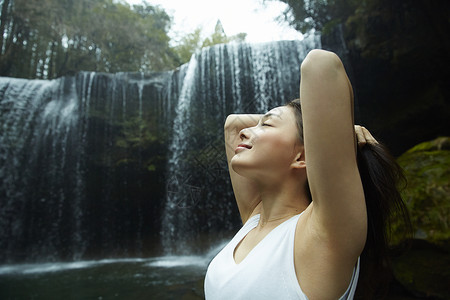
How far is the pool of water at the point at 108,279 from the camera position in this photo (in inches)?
200

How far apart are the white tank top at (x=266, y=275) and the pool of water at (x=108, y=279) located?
392 cm

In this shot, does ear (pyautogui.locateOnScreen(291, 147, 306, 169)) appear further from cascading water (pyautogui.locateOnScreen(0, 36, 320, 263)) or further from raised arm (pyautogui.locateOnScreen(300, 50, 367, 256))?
cascading water (pyautogui.locateOnScreen(0, 36, 320, 263))

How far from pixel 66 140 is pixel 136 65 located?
614 centimetres

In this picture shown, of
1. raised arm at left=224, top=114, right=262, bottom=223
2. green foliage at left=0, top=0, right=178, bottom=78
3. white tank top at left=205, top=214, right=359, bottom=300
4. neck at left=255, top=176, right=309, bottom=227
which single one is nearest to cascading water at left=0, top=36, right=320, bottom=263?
green foliage at left=0, top=0, right=178, bottom=78

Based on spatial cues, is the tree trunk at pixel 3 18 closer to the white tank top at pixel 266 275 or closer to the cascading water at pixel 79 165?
the cascading water at pixel 79 165

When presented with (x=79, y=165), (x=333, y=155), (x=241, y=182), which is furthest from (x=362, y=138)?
(x=79, y=165)

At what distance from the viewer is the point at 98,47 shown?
14.6 metres

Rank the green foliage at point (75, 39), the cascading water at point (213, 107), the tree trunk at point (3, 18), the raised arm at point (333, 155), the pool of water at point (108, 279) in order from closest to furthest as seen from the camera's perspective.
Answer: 1. the raised arm at point (333, 155)
2. the pool of water at point (108, 279)
3. the cascading water at point (213, 107)
4. the tree trunk at point (3, 18)
5. the green foliage at point (75, 39)

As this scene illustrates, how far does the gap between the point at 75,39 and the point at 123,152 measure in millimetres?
7229

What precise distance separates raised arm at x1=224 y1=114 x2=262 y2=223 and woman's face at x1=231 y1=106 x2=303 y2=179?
380mm

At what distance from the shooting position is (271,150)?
3.31 ft

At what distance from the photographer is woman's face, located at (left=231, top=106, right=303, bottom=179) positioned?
3.31 feet

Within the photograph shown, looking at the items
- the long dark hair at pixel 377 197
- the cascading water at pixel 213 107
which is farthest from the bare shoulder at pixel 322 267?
the cascading water at pixel 213 107

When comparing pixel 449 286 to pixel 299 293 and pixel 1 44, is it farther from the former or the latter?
pixel 1 44
